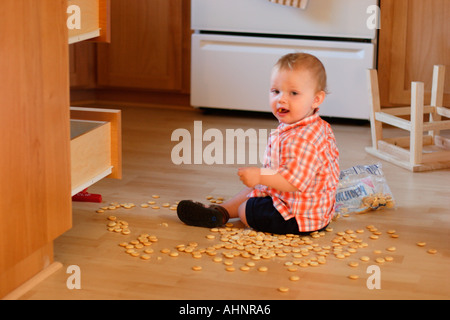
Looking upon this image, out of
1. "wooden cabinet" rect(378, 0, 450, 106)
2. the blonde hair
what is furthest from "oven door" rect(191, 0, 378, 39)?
the blonde hair

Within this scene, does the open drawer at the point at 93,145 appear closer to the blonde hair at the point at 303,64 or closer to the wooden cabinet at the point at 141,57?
the blonde hair at the point at 303,64

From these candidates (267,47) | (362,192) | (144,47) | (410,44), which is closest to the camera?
(362,192)

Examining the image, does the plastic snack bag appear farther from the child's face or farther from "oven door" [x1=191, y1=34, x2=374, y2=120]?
"oven door" [x1=191, y1=34, x2=374, y2=120]

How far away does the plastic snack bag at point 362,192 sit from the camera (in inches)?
76.1

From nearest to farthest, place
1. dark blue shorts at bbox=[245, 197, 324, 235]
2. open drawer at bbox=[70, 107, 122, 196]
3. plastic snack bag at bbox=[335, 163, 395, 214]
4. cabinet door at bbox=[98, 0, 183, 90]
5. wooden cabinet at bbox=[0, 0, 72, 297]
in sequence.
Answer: wooden cabinet at bbox=[0, 0, 72, 297]
open drawer at bbox=[70, 107, 122, 196]
dark blue shorts at bbox=[245, 197, 324, 235]
plastic snack bag at bbox=[335, 163, 395, 214]
cabinet door at bbox=[98, 0, 183, 90]

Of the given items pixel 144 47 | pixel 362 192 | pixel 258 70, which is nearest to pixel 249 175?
pixel 362 192

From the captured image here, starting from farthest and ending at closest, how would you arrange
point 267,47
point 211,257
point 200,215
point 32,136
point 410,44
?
point 267,47, point 410,44, point 200,215, point 211,257, point 32,136

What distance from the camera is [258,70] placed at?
320cm

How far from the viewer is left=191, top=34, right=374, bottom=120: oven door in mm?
3059

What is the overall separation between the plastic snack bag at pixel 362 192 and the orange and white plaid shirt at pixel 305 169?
22 cm

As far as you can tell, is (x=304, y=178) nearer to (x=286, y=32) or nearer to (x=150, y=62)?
(x=286, y=32)

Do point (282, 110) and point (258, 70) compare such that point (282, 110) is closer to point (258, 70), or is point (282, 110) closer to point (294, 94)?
point (294, 94)

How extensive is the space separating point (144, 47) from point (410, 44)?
130 cm

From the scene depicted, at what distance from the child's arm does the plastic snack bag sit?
1.05 ft
